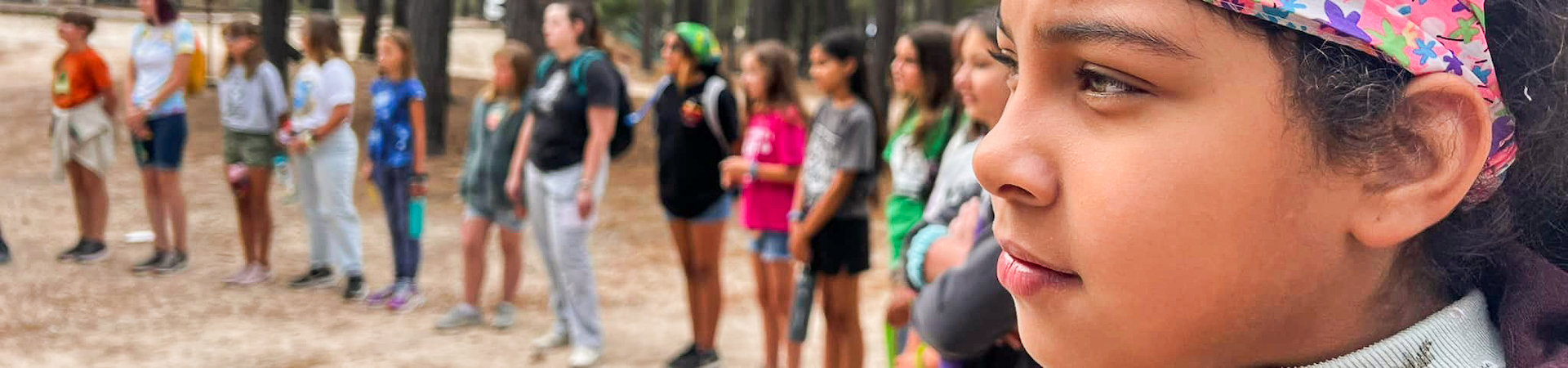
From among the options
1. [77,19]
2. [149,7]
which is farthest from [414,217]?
[77,19]

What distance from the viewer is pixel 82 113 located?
796 cm

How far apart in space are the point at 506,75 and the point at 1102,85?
603 centimetres

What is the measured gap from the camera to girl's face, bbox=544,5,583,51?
5.98 m

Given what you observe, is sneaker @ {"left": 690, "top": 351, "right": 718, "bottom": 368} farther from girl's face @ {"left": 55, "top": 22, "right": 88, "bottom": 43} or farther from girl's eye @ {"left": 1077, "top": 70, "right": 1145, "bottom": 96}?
girl's eye @ {"left": 1077, "top": 70, "right": 1145, "bottom": 96}

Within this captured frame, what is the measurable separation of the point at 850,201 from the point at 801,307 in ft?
1.67

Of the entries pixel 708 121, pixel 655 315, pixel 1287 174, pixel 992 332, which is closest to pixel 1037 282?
pixel 1287 174

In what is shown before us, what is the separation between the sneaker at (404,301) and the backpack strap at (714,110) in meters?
2.64

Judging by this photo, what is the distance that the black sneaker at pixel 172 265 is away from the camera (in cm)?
828

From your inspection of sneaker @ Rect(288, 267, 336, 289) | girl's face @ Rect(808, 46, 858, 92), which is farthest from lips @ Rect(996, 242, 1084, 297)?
sneaker @ Rect(288, 267, 336, 289)

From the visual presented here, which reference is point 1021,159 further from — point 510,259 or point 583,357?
point 510,259

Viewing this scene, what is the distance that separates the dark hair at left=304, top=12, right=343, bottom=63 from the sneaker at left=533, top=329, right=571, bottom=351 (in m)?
2.09

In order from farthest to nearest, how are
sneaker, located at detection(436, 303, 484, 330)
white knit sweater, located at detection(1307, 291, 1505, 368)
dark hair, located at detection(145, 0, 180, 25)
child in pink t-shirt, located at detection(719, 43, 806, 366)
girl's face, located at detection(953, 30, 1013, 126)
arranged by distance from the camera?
dark hair, located at detection(145, 0, 180, 25)
sneaker, located at detection(436, 303, 484, 330)
child in pink t-shirt, located at detection(719, 43, 806, 366)
girl's face, located at detection(953, 30, 1013, 126)
white knit sweater, located at detection(1307, 291, 1505, 368)

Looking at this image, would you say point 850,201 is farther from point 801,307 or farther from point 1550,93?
point 1550,93

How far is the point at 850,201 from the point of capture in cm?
525
